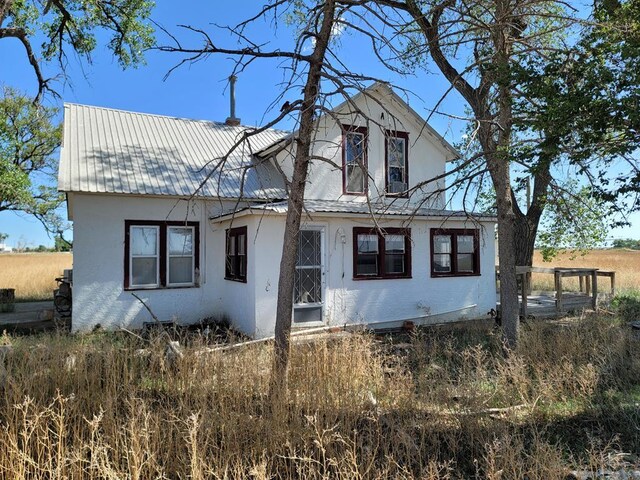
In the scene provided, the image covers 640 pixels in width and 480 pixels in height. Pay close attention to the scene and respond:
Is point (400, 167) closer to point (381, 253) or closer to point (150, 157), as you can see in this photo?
point (381, 253)

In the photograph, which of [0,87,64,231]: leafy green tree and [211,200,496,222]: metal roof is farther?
[0,87,64,231]: leafy green tree

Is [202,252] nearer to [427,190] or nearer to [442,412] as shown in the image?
[427,190]

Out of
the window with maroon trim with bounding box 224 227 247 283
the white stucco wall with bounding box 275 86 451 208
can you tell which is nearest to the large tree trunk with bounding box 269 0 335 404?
the window with maroon trim with bounding box 224 227 247 283

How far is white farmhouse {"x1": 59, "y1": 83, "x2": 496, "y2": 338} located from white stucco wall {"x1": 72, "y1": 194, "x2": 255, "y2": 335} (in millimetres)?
24

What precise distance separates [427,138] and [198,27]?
9.90 m

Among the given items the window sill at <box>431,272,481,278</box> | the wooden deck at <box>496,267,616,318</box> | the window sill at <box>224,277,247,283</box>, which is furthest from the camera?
the wooden deck at <box>496,267,616,318</box>

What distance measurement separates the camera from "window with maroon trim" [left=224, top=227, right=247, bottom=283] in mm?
10305

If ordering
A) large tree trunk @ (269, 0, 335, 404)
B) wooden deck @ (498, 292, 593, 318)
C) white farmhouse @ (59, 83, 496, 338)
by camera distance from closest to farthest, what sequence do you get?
1. large tree trunk @ (269, 0, 335, 404)
2. white farmhouse @ (59, 83, 496, 338)
3. wooden deck @ (498, 292, 593, 318)

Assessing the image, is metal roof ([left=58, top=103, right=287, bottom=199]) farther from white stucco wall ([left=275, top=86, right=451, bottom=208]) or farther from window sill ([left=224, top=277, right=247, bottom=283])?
window sill ([left=224, top=277, right=247, bottom=283])

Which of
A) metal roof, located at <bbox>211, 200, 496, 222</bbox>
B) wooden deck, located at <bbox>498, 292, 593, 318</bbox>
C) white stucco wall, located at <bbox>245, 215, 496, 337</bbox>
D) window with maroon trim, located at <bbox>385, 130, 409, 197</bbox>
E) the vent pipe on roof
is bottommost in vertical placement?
wooden deck, located at <bbox>498, 292, 593, 318</bbox>

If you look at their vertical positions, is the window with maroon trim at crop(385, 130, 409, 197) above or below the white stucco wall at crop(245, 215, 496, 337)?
above

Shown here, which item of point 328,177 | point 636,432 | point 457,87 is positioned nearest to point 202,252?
point 328,177

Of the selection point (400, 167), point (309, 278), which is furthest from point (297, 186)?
point (400, 167)

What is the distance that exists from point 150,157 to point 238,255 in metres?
3.91
